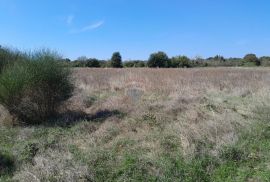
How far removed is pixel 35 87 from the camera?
1052cm

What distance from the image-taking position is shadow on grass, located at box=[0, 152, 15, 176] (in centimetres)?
674

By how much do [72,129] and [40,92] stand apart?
2207 mm

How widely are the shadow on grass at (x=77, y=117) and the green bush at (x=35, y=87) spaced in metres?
0.52

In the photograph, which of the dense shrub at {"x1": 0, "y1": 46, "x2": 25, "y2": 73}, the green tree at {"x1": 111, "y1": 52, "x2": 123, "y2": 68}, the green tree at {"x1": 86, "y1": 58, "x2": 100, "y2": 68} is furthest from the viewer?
the green tree at {"x1": 111, "y1": 52, "x2": 123, "y2": 68}

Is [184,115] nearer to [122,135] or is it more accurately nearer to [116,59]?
[122,135]

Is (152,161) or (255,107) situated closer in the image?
(152,161)

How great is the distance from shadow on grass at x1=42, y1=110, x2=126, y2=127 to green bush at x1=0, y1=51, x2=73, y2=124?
522mm

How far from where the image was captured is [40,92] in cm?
1062

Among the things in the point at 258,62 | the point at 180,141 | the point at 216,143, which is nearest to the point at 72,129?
the point at 180,141

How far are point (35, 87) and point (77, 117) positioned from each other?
162cm

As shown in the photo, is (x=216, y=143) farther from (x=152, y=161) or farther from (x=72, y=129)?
(x=72, y=129)

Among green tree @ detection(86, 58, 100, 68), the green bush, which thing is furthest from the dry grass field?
green tree @ detection(86, 58, 100, 68)

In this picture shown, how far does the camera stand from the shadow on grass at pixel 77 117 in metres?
9.93

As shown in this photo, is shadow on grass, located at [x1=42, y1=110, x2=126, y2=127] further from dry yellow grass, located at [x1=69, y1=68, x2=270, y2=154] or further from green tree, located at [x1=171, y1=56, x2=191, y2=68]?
green tree, located at [x1=171, y1=56, x2=191, y2=68]
